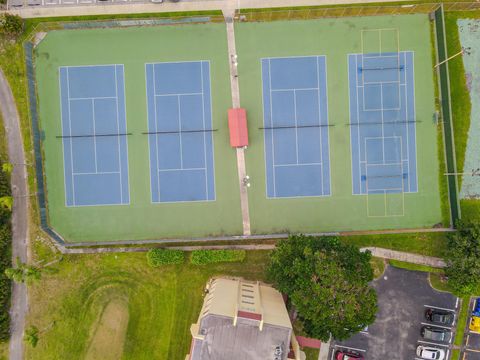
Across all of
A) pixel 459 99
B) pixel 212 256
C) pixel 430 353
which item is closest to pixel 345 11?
pixel 459 99

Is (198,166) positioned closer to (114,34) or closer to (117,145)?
(117,145)

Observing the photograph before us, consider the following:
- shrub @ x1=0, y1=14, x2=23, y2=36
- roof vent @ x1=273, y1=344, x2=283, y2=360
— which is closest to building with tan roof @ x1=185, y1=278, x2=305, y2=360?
roof vent @ x1=273, y1=344, x2=283, y2=360

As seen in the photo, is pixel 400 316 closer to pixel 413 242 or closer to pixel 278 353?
pixel 413 242

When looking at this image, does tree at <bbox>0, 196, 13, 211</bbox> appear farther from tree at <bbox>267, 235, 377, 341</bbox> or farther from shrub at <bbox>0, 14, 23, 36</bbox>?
tree at <bbox>267, 235, 377, 341</bbox>

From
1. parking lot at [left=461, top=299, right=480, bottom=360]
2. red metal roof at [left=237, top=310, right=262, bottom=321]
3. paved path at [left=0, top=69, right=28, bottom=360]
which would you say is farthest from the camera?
parking lot at [left=461, top=299, right=480, bottom=360]

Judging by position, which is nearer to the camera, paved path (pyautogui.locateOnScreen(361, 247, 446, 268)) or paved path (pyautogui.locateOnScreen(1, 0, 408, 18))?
paved path (pyautogui.locateOnScreen(1, 0, 408, 18))

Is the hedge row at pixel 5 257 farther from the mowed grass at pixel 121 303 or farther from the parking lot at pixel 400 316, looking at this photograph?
the parking lot at pixel 400 316
